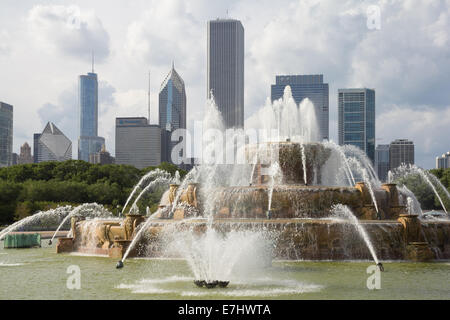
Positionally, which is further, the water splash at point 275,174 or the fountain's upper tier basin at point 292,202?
the water splash at point 275,174

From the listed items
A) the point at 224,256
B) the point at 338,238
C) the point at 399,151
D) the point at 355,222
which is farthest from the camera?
the point at 399,151

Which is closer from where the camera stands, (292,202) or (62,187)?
(292,202)

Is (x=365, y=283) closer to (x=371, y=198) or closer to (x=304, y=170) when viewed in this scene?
(x=371, y=198)

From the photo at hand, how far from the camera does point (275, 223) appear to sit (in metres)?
24.1

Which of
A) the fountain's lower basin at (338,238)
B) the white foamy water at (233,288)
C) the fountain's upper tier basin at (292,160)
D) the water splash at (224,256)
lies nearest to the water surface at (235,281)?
the white foamy water at (233,288)

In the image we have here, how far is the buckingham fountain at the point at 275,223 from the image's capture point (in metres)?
21.3

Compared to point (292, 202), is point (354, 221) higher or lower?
lower

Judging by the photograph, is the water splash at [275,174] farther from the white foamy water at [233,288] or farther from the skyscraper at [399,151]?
the skyscraper at [399,151]

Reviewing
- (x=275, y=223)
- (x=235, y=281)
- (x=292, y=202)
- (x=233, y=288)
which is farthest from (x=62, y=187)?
(x=233, y=288)

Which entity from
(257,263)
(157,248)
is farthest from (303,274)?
(157,248)

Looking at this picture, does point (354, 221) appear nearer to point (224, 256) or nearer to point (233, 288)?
point (224, 256)

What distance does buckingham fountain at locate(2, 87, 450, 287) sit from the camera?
838 inches

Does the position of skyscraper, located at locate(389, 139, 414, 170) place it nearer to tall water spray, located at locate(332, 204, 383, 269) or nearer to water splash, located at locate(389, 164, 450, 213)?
water splash, located at locate(389, 164, 450, 213)

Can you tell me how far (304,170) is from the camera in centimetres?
3516
